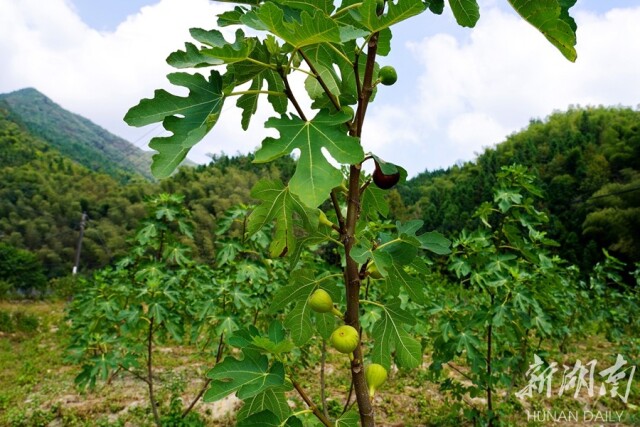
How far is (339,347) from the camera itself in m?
1.00

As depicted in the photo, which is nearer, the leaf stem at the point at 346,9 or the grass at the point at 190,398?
the leaf stem at the point at 346,9

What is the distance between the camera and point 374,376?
1100 millimetres

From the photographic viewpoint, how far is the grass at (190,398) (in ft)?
15.3

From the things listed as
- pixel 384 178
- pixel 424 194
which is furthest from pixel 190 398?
pixel 424 194

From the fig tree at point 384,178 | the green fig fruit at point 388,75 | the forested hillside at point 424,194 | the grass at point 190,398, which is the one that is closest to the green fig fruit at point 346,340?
the fig tree at point 384,178

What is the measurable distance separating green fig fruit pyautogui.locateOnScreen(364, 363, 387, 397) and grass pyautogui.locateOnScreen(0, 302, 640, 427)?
302 cm

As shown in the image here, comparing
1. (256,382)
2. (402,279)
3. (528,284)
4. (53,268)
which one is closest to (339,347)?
(256,382)

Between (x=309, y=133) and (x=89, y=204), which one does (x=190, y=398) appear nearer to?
(x=309, y=133)

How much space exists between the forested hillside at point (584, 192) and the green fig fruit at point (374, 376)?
65.8 ft

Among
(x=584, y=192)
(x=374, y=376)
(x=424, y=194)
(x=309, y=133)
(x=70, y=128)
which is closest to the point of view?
(x=309, y=133)

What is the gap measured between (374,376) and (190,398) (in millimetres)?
5112

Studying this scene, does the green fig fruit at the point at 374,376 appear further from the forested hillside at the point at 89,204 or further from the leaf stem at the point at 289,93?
the forested hillside at the point at 89,204

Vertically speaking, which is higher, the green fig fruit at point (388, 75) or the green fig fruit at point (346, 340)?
the green fig fruit at point (388, 75)

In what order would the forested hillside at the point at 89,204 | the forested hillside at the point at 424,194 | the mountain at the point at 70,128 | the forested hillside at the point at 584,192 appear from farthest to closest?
the mountain at the point at 70,128
the forested hillside at the point at 89,204
the forested hillside at the point at 424,194
the forested hillside at the point at 584,192
